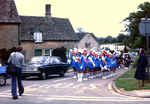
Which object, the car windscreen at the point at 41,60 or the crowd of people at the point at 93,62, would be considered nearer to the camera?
the crowd of people at the point at 93,62

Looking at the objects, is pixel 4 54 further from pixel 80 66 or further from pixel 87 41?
pixel 87 41

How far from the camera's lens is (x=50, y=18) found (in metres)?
43.4

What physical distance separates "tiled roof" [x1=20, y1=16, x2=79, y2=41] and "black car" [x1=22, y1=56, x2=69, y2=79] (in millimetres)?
17327

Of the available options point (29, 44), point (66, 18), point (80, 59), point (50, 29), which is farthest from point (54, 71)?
point (66, 18)

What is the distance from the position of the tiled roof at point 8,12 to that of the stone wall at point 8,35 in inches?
31.7

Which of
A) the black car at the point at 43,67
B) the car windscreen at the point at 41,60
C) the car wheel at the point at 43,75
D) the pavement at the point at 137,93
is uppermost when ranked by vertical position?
the car windscreen at the point at 41,60

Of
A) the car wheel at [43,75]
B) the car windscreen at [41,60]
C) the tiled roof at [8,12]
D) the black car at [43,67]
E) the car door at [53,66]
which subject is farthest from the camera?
the tiled roof at [8,12]

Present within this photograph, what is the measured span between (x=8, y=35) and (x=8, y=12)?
3073mm

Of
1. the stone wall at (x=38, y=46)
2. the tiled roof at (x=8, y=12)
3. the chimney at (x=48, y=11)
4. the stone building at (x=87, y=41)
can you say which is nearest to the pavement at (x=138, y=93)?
the tiled roof at (x=8, y=12)

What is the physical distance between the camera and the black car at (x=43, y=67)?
1739cm

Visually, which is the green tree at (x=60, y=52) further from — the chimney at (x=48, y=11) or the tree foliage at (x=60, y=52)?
the chimney at (x=48, y=11)

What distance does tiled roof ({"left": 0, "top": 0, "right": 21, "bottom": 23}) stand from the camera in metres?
33.8

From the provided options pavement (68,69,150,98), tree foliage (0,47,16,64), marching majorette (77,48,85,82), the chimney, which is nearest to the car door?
marching majorette (77,48,85,82)

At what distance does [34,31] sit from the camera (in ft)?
125
